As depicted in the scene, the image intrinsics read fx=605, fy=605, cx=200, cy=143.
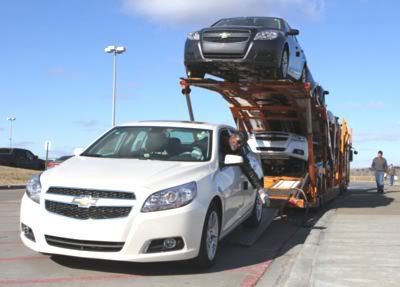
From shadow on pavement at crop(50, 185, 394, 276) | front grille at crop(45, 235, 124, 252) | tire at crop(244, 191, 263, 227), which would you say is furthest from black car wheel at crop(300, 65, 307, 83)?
front grille at crop(45, 235, 124, 252)

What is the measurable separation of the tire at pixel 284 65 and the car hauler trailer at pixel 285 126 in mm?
176

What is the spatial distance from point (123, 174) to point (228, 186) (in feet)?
5.30

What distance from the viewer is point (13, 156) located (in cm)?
3906

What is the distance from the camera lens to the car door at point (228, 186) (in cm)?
738

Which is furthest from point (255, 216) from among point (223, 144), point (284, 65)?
point (284, 65)

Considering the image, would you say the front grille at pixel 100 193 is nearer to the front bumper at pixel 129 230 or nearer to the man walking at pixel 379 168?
the front bumper at pixel 129 230

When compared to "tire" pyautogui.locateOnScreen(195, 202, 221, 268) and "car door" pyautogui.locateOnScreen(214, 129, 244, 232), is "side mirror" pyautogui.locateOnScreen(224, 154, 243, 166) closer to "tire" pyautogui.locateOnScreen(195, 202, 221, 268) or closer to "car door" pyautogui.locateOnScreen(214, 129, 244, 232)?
"car door" pyautogui.locateOnScreen(214, 129, 244, 232)

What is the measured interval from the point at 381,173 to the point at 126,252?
60.3ft

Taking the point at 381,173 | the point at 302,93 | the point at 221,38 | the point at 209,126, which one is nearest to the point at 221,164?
the point at 209,126

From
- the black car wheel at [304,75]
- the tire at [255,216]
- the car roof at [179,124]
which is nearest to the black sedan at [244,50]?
the black car wheel at [304,75]

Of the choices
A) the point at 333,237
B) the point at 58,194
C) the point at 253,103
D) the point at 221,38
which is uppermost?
the point at 221,38

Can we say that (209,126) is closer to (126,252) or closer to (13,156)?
(126,252)

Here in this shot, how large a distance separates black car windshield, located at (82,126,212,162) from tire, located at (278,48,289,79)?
3601mm

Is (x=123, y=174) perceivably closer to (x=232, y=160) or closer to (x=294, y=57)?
(x=232, y=160)
